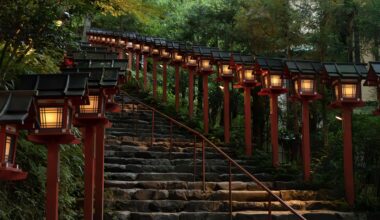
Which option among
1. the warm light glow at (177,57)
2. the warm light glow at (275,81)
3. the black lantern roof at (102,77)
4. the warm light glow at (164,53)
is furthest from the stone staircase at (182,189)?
the warm light glow at (164,53)

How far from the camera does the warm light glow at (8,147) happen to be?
15.3 ft

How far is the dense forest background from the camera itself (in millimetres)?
6785

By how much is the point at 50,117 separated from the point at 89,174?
1.96 m

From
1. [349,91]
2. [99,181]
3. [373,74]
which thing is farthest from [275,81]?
[99,181]

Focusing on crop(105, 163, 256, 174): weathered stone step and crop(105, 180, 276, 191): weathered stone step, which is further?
crop(105, 163, 256, 174): weathered stone step

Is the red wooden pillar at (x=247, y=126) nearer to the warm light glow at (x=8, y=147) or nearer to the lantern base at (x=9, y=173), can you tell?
the lantern base at (x=9, y=173)

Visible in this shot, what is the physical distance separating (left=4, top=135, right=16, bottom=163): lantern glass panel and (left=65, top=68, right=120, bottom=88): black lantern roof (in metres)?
2.54

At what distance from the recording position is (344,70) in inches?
427

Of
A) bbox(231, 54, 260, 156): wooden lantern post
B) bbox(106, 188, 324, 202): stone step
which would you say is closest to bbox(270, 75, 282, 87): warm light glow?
bbox(231, 54, 260, 156): wooden lantern post

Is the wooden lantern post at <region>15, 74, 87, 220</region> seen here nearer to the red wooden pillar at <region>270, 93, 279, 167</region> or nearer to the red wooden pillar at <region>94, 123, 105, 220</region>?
the red wooden pillar at <region>94, 123, 105, 220</region>

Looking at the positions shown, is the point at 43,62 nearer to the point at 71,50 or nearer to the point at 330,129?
the point at 71,50

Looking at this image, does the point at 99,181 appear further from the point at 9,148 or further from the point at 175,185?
the point at 9,148

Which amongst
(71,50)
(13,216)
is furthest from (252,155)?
(13,216)

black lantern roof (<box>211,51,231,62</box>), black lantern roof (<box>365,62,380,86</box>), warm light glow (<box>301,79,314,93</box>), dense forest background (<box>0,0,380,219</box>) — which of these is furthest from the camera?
black lantern roof (<box>211,51,231,62</box>)
